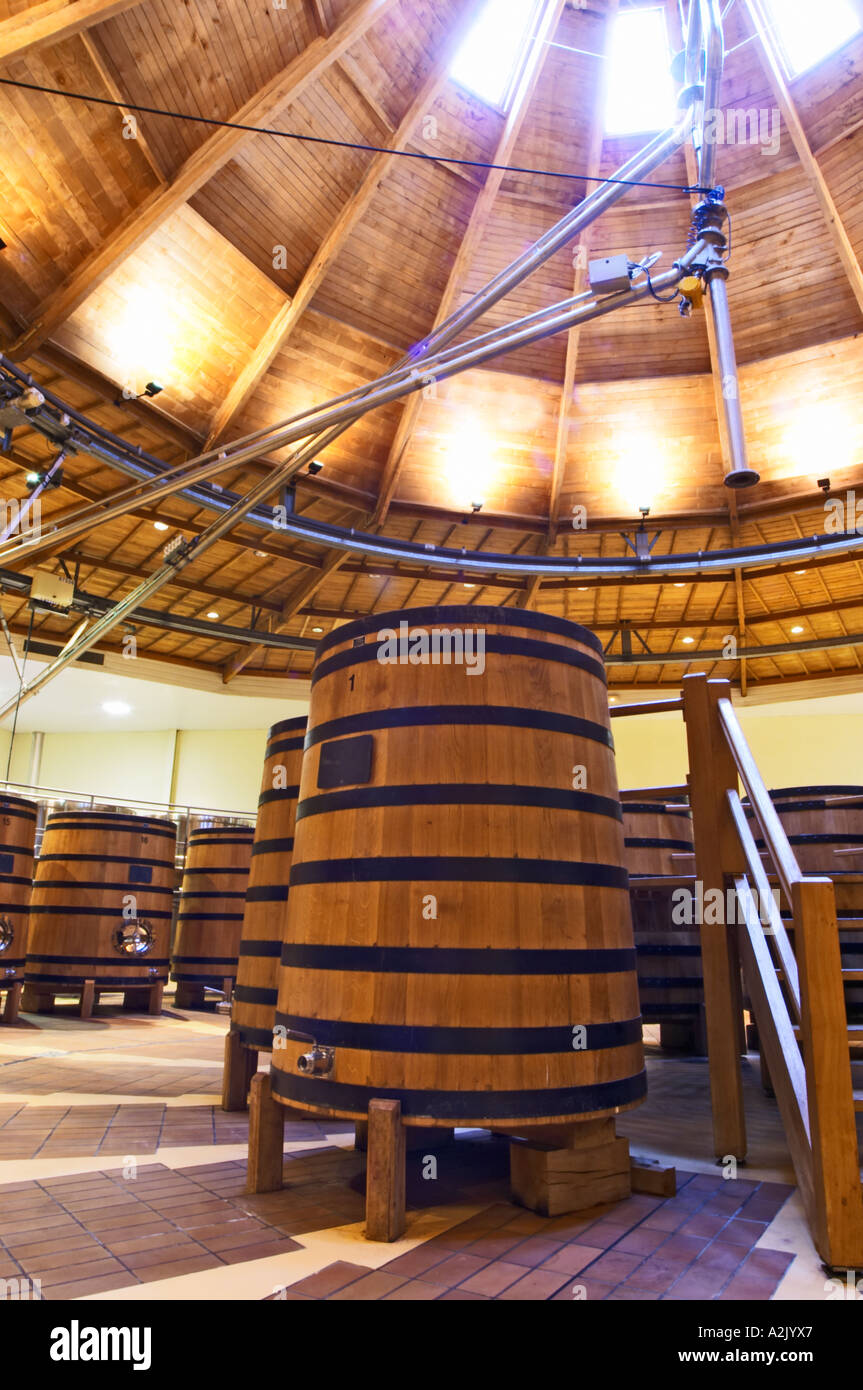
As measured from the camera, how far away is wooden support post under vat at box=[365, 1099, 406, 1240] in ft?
7.27

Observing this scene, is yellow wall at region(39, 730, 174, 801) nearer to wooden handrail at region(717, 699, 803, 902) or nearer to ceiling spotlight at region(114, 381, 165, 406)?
ceiling spotlight at region(114, 381, 165, 406)

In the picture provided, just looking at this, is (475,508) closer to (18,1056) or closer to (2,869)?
(2,869)

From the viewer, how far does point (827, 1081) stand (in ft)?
7.02

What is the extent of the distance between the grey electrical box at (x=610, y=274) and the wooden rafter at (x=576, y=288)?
6.36 m

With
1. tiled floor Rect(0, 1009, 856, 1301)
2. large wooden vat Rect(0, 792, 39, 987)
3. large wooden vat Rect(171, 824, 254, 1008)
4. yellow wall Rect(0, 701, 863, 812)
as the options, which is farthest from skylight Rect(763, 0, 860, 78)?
yellow wall Rect(0, 701, 863, 812)

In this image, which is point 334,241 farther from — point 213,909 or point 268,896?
point 268,896

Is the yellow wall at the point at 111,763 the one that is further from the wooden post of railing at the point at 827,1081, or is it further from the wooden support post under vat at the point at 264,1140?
the wooden post of railing at the point at 827,1081

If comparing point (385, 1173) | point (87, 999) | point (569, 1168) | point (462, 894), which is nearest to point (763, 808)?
point (462, 894)

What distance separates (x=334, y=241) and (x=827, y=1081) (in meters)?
9.43

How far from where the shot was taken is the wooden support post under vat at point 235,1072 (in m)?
3.84

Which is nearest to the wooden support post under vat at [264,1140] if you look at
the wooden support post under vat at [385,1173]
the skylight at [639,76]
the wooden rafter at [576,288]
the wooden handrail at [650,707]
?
the wooden support post under vat at [385,1173]

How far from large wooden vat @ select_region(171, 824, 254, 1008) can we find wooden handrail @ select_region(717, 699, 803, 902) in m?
5.22
